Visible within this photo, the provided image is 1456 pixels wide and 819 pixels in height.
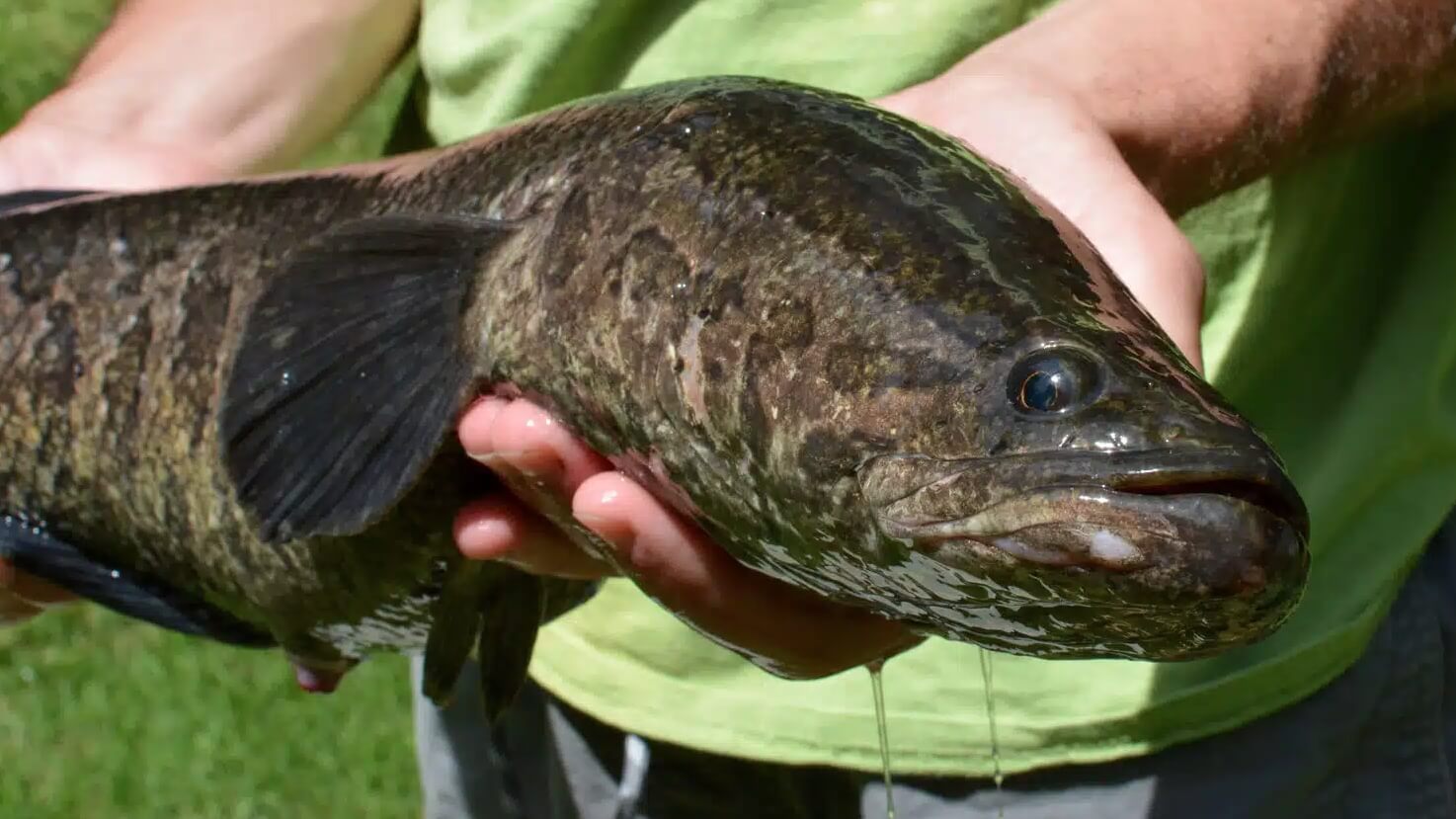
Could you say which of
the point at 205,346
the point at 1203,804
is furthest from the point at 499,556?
the point at 1203,804

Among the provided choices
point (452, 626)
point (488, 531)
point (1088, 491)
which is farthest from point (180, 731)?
point (1088, 491)

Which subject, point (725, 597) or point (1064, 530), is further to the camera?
point (725, 597)

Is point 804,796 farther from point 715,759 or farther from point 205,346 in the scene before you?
point 205,346

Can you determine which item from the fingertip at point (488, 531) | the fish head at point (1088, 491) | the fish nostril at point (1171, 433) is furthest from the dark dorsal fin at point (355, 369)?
the fish nostril at point (1171, 433)

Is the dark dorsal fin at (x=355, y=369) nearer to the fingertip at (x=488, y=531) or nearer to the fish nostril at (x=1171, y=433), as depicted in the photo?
the fingertip at (x=488, y=531)

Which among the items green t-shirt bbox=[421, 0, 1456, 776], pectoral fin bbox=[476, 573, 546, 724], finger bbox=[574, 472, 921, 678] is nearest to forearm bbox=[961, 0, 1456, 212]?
green t-shirt bbox=[421, 0, 1456, 776]

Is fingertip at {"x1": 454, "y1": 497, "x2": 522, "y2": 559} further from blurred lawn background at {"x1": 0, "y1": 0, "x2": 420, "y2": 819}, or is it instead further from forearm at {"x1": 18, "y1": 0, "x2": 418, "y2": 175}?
blurred lawn background at {"x1": 0, "y1": 0, "x2": 420, "y2": 819}

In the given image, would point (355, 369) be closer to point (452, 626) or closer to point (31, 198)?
point (452, 626)
